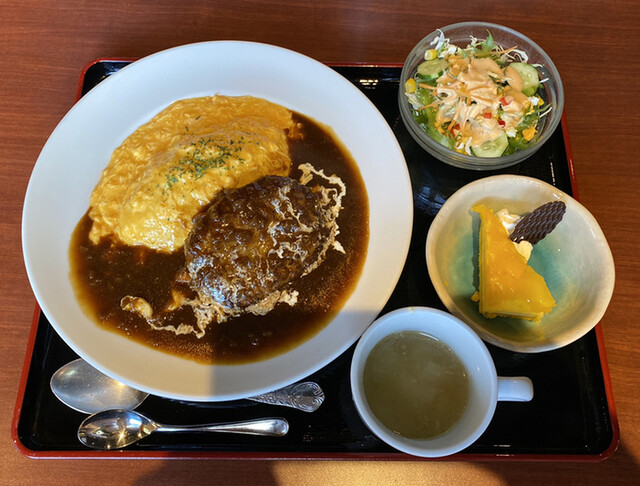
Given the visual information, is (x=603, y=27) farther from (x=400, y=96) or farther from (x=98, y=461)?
(x=98, y=461)

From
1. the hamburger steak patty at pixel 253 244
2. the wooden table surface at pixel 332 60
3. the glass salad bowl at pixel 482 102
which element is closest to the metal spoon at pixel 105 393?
the wooden table surface at pixel 332 60

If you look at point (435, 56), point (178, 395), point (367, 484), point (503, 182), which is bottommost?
point (367, 484)

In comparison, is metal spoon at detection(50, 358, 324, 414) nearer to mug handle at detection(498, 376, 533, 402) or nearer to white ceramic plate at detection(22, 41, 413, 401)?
white ceramic plate at detection(22, 41, 413, 401)

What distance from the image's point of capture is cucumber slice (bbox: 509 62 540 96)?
8.34 feet

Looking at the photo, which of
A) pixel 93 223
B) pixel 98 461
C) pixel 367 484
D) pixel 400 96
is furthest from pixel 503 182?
pixel 98 461

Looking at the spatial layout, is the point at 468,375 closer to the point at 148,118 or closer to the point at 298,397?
the point at 298,397

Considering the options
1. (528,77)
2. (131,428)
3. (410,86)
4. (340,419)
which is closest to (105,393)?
(131,428)

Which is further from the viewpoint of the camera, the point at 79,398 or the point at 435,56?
the point at 435,56

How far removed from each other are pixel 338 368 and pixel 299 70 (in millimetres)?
1788

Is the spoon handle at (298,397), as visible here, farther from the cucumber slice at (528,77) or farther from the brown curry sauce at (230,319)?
the cucumber slice at (528,77)

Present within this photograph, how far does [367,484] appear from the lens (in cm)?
214

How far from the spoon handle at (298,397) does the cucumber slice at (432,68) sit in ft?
6.05

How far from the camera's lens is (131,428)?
6.82 feet

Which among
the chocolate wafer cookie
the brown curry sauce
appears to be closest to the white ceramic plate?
the brown curry sauce
